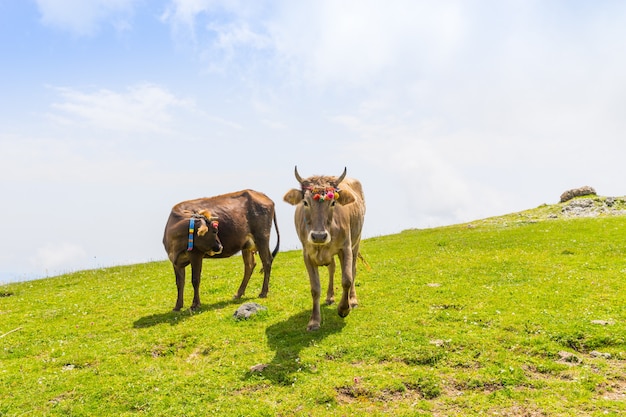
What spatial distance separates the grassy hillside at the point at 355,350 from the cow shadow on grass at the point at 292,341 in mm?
45

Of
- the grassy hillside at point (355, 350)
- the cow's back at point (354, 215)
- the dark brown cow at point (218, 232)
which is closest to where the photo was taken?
the grassy hillside at point (355, 350)

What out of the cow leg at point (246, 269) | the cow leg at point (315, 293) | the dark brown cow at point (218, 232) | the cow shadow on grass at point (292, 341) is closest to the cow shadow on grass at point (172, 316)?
the dark brown cow at point (218, 232)

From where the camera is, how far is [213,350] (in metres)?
12.1

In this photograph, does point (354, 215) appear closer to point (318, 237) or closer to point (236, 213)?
point (318, 237)

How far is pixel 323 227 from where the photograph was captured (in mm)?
11641

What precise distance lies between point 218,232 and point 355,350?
7205mm

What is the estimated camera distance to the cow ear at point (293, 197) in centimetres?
1302

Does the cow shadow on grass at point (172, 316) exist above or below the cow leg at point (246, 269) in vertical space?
below

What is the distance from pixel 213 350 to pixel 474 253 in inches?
594

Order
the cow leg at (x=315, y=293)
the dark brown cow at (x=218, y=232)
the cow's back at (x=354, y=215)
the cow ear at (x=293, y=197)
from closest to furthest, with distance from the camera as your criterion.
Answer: the cow leg at (x=315, y=293)
the cow ear at (x=293, y=197)
the cow's back at (x=354, y=215)
the dark brown cow at (x=218, y=232)

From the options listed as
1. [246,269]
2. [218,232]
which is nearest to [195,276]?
[218,232]

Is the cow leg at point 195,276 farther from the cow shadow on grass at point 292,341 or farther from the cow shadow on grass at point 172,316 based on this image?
the cow shadow on grass at point 292,341

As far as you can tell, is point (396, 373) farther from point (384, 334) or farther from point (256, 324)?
point (256, 324)

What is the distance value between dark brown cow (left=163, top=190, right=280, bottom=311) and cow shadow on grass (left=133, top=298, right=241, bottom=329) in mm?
322
